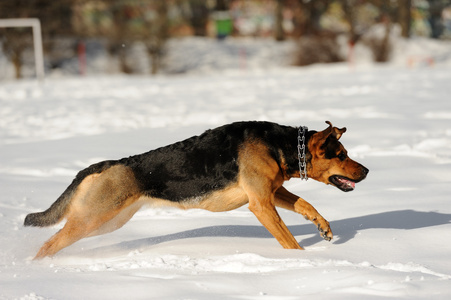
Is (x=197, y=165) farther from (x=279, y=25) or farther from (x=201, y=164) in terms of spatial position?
(x=279, y=25)

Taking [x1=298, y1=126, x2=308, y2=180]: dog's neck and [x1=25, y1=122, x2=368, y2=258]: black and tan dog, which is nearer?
[x1=25, y1=122, x2=368, y2=258]: black and tan dog

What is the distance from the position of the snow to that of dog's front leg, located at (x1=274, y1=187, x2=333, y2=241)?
0.56 feet

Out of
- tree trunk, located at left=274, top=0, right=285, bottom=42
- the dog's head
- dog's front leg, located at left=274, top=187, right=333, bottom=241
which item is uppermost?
tree trunk, located at left=274, top=0, right=285, bottom=42

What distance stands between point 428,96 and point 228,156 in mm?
11896

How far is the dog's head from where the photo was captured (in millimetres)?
5363

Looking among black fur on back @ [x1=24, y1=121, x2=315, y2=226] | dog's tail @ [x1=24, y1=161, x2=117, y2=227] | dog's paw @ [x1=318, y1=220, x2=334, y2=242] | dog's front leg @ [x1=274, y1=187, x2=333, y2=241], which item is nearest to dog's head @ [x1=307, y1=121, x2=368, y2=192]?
black fur on back @ [x1=24, y1=121, x2=315, y2=226]

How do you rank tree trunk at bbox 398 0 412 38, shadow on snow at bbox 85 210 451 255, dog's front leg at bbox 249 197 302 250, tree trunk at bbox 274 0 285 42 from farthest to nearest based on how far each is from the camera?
tree trunk at bbox 274 0 285 42 < tree trunk at bbox 398 0 412 38 < shadow on snow at bbox 85 210 451 255 < dog's front leg at bbox 249 197 302 250

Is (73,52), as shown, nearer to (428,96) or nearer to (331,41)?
(331,41)

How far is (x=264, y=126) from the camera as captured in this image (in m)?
5.43

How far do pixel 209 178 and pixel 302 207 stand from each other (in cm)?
80

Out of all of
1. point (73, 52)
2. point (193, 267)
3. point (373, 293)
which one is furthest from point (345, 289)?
point (73, 52)

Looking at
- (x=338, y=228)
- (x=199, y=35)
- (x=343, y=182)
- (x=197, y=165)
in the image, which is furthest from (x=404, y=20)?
(x=197, y=165)

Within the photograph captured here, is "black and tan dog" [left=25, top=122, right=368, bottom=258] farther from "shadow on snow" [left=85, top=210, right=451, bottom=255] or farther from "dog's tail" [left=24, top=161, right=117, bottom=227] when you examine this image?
"shadow on snow" [left=85, top=210, right=451, bottom=255]

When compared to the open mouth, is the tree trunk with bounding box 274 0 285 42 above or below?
above
